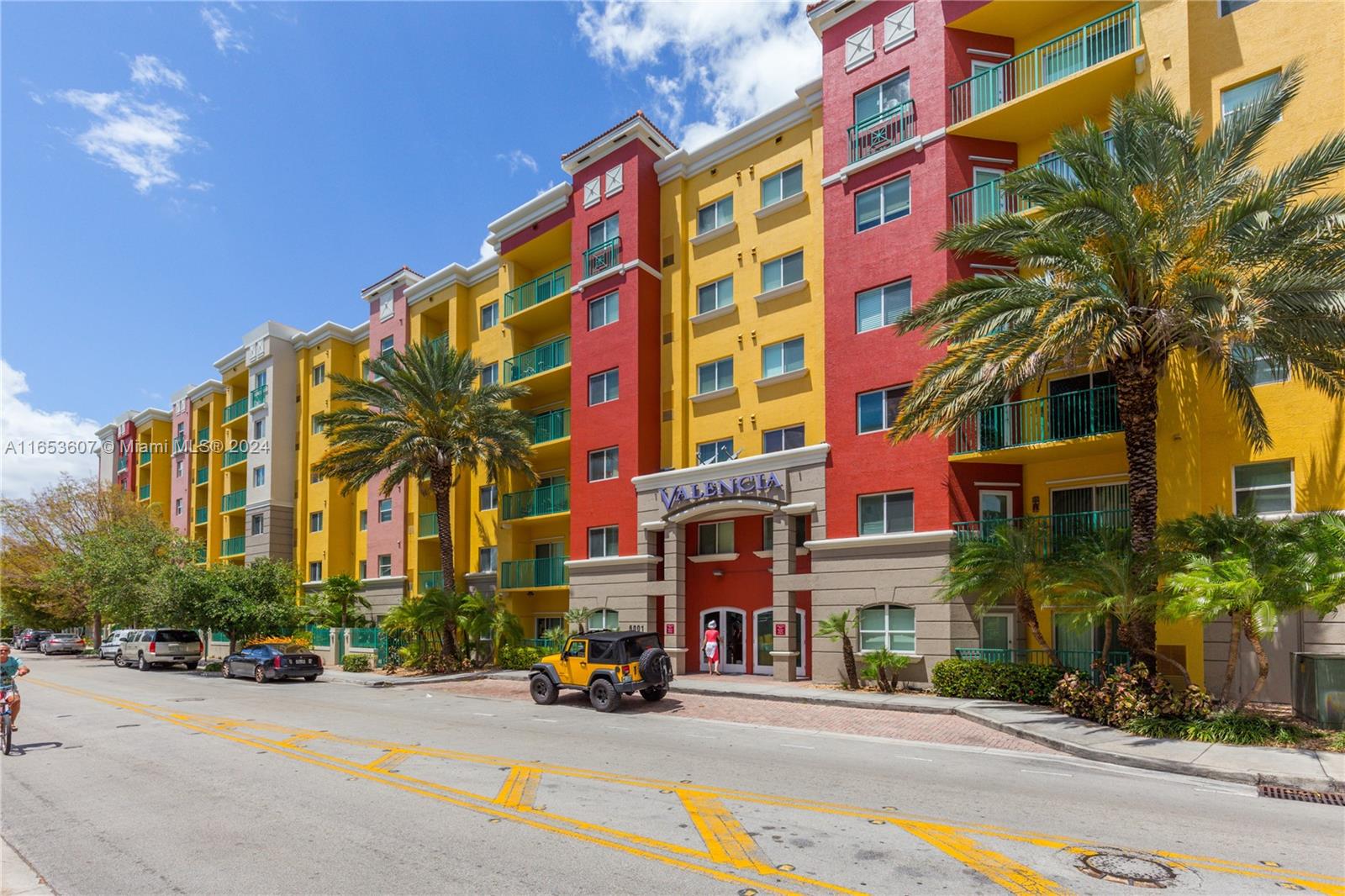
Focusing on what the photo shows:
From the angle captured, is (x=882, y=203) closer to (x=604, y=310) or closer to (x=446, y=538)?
(x=604, y=310)

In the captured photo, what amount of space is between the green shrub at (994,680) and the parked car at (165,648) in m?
35.2

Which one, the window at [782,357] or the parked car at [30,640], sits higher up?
the window at [782,357]

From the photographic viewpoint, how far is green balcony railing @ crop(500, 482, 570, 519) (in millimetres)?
31984

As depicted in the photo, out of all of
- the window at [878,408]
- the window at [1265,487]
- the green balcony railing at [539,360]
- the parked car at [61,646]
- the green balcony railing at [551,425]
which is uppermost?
the green balcony railing at [539,360]

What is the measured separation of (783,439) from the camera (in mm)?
25875

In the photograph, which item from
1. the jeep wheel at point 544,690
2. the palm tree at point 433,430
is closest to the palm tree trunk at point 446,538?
the palm tree at point 433,430

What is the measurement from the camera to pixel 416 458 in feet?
102

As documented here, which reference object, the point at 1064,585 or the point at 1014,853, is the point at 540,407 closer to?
the point at 1064,585

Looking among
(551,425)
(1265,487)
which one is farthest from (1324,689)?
(551,425)

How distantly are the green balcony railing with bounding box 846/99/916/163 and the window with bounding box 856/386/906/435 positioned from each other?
23.6 ft

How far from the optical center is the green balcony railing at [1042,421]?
727 inches

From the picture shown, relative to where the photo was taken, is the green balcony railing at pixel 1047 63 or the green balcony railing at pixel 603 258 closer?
the green balcony railing at pixel 1047 63

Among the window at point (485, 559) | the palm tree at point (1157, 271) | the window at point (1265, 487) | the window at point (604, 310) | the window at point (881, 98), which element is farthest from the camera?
the window at point (485, 559)

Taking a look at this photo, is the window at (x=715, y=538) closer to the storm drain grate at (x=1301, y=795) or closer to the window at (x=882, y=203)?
the window at (x=882, y=203)
